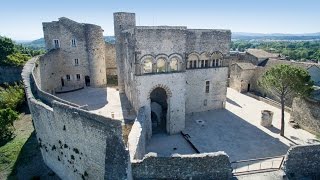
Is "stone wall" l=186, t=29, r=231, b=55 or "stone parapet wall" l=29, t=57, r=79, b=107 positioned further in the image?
"stone wall" l=186, t=29, r=231, b=55

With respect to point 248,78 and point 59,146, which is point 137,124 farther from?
point 248,78

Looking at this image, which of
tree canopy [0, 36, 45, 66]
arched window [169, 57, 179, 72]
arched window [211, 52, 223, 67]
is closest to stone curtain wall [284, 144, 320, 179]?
arched window [169, 57, 179, 72]

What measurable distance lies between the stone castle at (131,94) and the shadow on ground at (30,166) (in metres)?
0.77

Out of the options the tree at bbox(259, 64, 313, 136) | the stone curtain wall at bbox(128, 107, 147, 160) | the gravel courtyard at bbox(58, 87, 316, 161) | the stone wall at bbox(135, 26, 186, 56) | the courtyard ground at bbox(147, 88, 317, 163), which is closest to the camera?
the stone curtain wall at bbox(128, 107, 147, 160)

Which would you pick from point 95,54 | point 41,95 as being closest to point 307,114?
point 41,95

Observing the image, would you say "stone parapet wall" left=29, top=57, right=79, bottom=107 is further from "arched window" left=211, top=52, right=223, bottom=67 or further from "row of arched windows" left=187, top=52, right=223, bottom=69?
"arched window" left=211, top=52, right=223, bottom=67

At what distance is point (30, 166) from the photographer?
1747cm

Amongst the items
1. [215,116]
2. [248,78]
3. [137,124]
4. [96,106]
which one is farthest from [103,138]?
[248,78]

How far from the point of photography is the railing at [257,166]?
14.2 m

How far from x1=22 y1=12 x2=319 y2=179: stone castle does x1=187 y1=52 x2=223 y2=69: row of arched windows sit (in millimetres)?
95

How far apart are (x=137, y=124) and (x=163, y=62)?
225 inches

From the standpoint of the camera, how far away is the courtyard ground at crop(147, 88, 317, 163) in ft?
58.9

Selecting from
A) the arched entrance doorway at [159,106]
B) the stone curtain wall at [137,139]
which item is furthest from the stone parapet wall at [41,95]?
the arched entrance doorway at [159,106]

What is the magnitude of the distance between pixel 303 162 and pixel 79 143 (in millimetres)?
12562
